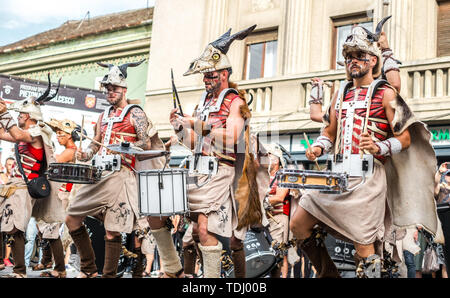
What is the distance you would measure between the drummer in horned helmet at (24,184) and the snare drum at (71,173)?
5.30 ft

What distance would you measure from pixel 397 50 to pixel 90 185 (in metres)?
8.80

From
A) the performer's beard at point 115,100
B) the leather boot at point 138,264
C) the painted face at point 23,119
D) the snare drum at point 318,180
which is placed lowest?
the leather boot at point 138,264

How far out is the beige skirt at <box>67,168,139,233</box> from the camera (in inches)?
257

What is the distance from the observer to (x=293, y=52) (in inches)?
585

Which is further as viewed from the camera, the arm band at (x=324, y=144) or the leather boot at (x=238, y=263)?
the leather boot at (x=238, y=263)

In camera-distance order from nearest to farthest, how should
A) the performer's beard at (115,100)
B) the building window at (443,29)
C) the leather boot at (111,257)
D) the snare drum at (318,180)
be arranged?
the snare drum at (318,180) < the leather boot at (111,257) < the performer's beard at (115,100) < the building window at (443,29)

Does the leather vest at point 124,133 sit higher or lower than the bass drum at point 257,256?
higher

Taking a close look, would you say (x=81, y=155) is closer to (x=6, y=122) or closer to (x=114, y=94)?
(x=114, y=94)

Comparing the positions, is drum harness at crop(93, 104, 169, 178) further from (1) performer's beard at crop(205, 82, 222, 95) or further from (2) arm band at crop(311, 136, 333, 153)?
(2) arm band at crop(311, 136, 333, 153)

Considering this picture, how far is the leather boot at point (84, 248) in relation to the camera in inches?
267

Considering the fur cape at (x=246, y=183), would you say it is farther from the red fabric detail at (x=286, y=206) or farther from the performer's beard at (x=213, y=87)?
the red fabric detail at (x=286, y=206)

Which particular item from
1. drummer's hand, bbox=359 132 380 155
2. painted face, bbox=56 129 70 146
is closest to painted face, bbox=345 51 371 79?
drummer's hand, bbox=359 132 380 155

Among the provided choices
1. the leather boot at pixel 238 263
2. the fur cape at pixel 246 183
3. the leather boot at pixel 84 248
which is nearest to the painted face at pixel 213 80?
the fur cape at pixel 246 183
